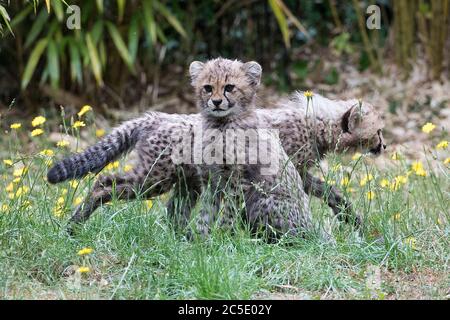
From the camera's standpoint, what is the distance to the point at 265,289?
4.13m

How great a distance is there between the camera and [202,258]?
4059 millimetres

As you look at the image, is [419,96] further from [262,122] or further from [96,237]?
[96,237]

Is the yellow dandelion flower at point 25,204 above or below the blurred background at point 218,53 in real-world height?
below

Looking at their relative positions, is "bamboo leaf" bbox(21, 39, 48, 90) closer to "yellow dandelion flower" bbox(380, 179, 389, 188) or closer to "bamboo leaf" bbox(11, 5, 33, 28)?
"bamboo leaf" bbox(11, 5, 33, 28)

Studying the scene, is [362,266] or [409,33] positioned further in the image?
[409,33]

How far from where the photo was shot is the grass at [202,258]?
159 inches

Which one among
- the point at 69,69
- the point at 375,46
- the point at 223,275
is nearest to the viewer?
the point at 223,275

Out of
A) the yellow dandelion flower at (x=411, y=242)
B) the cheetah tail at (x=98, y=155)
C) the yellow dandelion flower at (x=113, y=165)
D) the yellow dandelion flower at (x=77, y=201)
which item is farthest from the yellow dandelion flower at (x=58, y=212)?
the yellow dandelion flower at (x=411, y=242)

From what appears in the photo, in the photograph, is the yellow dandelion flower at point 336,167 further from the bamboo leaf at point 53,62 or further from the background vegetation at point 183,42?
the bamboo leaf at point 53,62

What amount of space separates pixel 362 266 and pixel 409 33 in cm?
A: 557

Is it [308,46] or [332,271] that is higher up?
→ [308,46]

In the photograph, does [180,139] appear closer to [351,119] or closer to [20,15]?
[351,119]

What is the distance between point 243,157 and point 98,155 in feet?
2.80

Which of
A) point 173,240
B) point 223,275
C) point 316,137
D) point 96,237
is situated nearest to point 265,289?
point 223,275
